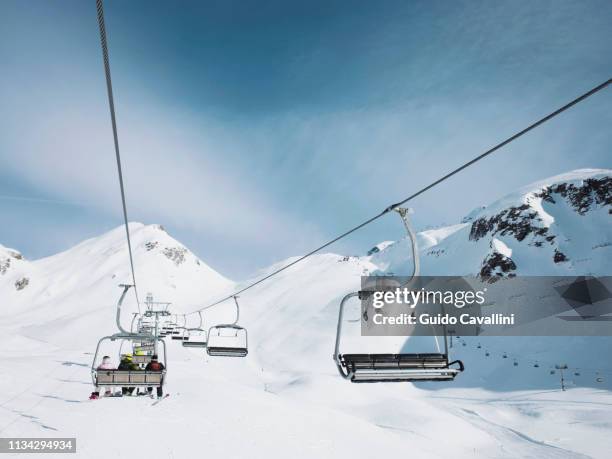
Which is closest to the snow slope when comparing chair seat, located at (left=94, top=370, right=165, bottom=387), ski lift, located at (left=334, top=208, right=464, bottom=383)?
chair seat, located at (left=94, top=370, right=165, bottom=387)

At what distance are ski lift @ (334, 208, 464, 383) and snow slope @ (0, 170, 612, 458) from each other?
6.71 metres

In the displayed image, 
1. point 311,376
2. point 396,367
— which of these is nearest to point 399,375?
point 396,367

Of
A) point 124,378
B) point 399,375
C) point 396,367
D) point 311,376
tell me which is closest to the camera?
point 399,375

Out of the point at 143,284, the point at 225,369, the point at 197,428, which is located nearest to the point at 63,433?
the point at 197,428

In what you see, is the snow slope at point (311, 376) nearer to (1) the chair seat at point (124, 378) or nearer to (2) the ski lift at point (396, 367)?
(1) the chair seat at point (124, 378)

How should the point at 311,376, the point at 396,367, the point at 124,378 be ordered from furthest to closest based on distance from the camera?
the point at 311,376 < the point at 124,378 < the point at 396,367

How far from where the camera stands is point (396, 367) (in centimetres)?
782

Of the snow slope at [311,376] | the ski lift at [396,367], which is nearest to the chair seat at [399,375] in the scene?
the ski lift at [396,367]

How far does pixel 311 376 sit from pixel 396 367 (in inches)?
1327

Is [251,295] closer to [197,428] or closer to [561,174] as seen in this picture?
[197,428]

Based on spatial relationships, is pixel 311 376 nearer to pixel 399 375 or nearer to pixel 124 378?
pixel 124 378

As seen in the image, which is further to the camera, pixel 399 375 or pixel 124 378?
pixel 124 378

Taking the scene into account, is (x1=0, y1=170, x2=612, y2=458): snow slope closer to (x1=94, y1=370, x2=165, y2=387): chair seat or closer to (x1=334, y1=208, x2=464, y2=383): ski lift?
(x1=94, y1=370, x2=165, y2=387): chair seat

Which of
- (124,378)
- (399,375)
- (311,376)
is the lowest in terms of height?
(311,376)
